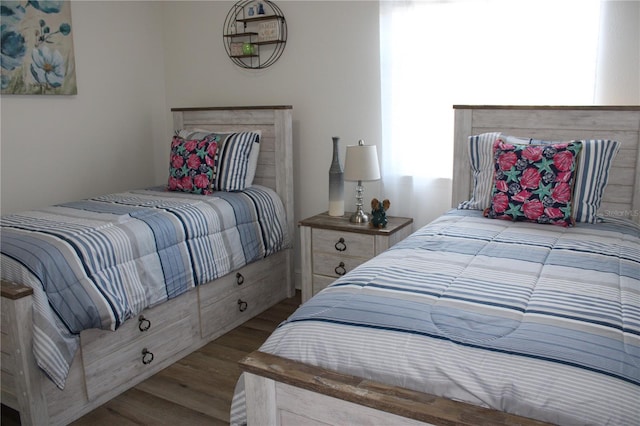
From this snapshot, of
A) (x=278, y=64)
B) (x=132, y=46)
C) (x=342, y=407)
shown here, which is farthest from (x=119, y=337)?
(x=132, y=46)

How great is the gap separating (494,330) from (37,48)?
10.2 ft

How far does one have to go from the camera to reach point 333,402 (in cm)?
128

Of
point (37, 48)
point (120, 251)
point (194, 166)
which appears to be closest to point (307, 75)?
point (194, 166)

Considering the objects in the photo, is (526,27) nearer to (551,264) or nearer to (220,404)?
(551,264)

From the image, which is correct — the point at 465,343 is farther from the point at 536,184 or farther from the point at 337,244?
the point at 337,244

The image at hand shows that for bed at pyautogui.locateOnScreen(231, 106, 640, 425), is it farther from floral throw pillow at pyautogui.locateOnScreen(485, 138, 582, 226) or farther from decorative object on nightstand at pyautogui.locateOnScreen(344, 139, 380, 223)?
decorative object on nightstand at pyautogui.locateOnScreen(344, 139, 380, 223)

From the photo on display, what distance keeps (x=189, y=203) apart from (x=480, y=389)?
209 centimetres

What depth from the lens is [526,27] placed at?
2.76m

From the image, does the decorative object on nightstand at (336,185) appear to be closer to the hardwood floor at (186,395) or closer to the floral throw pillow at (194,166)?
the floral throw pillow at (194,166)

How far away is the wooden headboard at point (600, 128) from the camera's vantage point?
253 cm

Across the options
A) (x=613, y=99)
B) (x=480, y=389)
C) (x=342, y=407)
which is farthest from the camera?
(x=613, y=99)

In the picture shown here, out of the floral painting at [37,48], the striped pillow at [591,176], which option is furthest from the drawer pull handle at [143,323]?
the striped pillow at [591,176]

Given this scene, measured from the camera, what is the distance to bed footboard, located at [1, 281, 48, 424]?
2.02m

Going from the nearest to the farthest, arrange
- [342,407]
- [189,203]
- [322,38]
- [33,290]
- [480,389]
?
[480,389] → [342,407] → [33,290] → [189,203] → [322,38]
